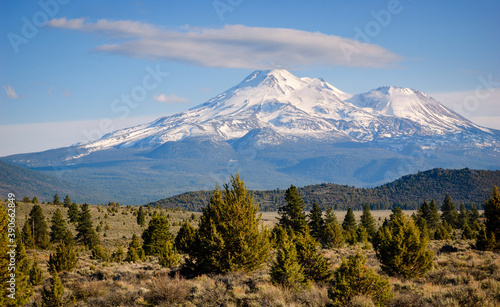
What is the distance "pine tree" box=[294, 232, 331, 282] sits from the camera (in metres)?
20.1

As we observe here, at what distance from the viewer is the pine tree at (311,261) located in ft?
66.1

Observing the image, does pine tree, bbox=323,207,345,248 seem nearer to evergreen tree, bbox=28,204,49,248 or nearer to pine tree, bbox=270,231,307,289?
pine tree, bbox=270,231,307,289

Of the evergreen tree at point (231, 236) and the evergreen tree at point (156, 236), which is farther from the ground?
the evergreen tree at point (231, 236)

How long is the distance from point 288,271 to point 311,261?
9.88 ft

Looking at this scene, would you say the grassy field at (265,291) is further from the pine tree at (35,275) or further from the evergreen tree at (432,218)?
the evergreen tree at (432,218)

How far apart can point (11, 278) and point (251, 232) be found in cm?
1137

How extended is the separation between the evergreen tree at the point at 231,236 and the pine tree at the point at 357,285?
21.5ft

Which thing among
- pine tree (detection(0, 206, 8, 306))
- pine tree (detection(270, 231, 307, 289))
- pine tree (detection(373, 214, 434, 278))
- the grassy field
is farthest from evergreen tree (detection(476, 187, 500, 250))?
pine tree (detection(0, 206, 8, 306))

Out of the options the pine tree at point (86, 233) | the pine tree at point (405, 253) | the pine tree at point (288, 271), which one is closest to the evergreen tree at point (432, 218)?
the pine tree at point (86, 233)

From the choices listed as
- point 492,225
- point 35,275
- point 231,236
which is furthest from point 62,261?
point 492,225

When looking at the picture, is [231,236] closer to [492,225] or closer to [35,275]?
[35,275]

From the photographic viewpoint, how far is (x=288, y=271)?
59.5 feet

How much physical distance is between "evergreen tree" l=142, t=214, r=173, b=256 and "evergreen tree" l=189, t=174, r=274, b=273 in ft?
73.2

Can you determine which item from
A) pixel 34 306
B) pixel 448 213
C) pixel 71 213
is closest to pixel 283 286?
pixel 34 306
